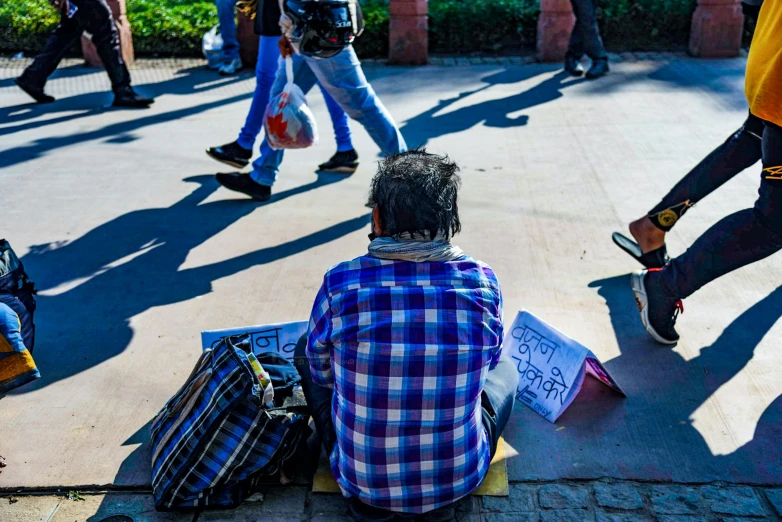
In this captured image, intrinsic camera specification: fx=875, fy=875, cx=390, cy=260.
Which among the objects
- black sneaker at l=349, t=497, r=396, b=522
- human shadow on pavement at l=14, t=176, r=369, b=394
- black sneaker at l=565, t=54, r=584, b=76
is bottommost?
black sneaker at l=349, t=497, r=396, b=522

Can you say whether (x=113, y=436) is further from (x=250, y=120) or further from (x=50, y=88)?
(x=50, y=88)

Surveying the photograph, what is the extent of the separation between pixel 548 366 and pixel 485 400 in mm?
510

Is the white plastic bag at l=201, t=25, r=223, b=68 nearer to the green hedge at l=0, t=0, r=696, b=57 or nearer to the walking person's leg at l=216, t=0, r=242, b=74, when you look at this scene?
→ the walking person's leg at l=216, t=0, r=242, b=74

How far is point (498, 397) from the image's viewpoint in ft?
9.61

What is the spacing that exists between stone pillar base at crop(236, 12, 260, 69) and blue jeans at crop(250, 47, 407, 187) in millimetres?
3810

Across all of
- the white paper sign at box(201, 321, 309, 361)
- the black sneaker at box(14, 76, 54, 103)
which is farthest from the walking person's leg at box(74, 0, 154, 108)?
the white paper sign at box(201, 321, 309, 361)

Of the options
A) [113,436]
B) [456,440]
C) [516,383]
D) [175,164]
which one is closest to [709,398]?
[516,383]

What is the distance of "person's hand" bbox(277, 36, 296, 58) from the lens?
15.6 feet

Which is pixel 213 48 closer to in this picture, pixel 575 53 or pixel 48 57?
pixel 48 57

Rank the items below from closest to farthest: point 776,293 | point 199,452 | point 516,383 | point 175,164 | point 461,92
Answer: point 199,452
point 516,383
point 776,293
point 175,164
point 461,92

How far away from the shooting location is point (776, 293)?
4.07 meters

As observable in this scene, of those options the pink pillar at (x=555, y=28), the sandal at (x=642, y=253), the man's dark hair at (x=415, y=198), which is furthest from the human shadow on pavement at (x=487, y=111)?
the man's dark hair at (x=415, y=198)

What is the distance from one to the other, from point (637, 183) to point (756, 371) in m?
2.19

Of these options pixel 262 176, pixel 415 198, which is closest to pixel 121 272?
pixel 262 176
